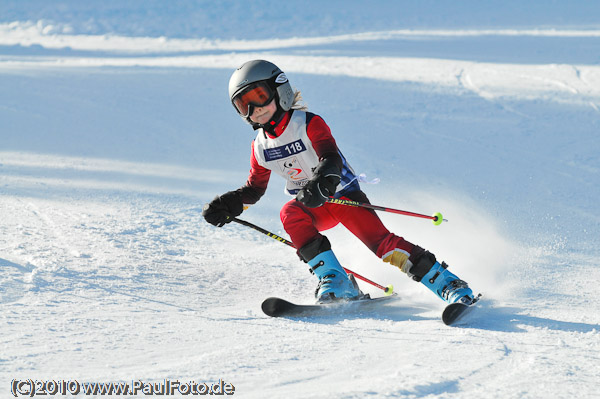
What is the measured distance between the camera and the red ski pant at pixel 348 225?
378cm

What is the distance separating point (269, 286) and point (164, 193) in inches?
101

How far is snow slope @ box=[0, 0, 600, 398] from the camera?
269cm

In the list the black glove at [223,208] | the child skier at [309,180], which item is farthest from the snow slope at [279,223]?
the black glove at [223,208]

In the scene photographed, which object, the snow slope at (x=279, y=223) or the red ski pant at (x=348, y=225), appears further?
the red ski pant at (x=348, y=225)

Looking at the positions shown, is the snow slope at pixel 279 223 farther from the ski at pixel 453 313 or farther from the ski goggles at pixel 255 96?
the ski goggles at pixel 255 96

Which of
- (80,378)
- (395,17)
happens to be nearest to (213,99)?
(80,378)

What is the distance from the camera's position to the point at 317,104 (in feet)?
32.4

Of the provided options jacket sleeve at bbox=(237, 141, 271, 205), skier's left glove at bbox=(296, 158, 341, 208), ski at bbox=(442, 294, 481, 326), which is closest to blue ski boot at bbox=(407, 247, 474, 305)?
ski at bbox=(442, 294, 481, 326)

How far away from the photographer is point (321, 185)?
344 centimetres

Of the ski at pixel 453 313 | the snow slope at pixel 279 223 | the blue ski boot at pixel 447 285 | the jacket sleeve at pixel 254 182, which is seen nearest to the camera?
the snow slope at pixel 279 223

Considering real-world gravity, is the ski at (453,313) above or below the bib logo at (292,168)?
below

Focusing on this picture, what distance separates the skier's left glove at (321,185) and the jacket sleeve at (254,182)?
2.22ft

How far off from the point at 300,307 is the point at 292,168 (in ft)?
2.86

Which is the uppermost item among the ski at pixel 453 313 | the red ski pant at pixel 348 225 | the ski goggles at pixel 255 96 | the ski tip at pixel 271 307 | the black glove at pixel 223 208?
the ski goggles at pixel 255 96
